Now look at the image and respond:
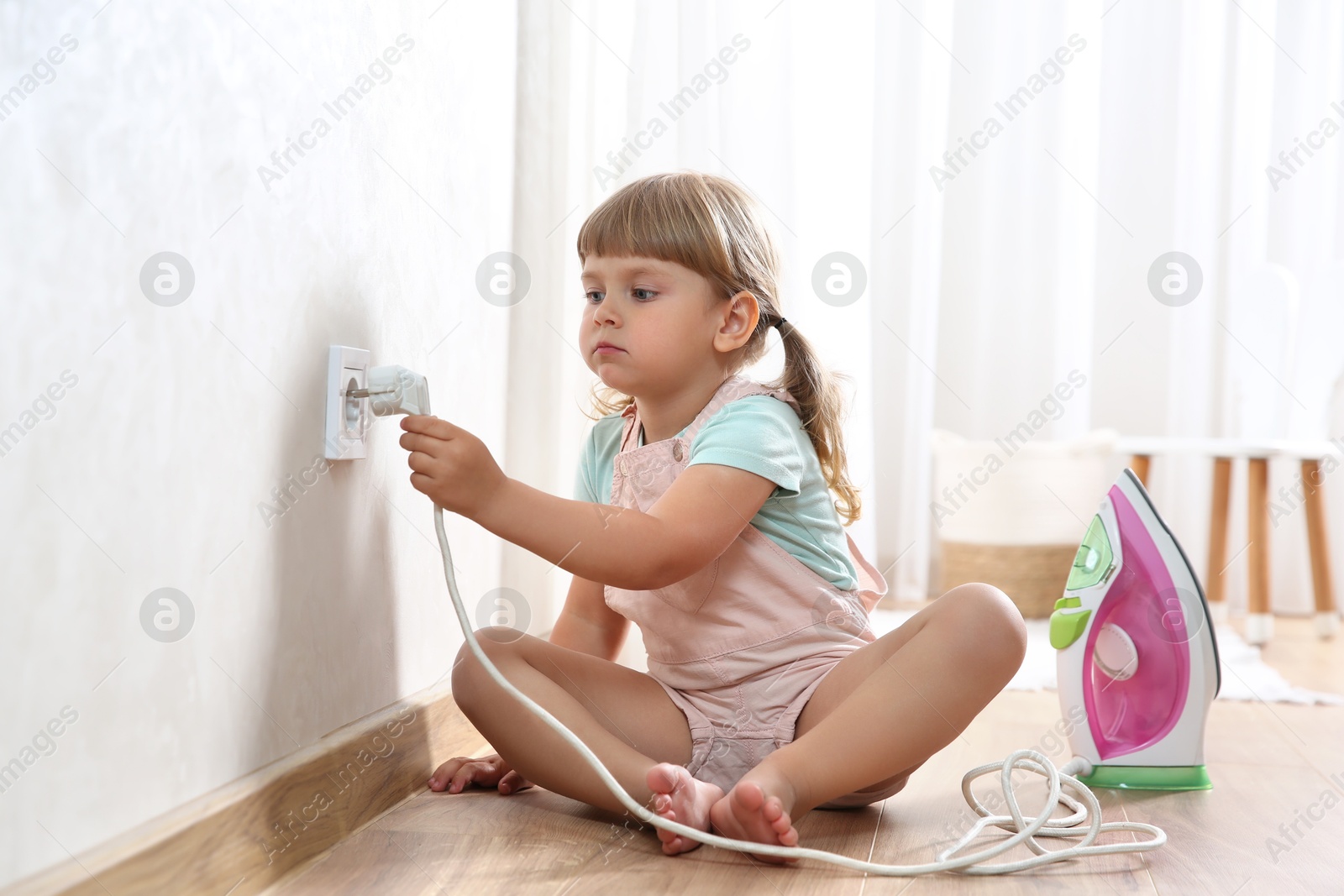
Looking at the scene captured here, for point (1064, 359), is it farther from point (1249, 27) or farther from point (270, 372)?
point (270, 372)

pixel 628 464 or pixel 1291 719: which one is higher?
pixel 628 464

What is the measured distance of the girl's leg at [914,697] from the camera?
2.51 ft

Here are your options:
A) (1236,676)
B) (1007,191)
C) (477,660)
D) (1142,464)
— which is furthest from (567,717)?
(1007,191)

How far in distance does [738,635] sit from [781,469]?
0.46ft

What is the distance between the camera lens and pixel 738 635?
2.86 ft

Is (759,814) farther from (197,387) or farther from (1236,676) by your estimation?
(1236,676)

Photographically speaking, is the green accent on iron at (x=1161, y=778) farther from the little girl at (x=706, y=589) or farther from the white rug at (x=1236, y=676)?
the white rug at (x=1236, y=676)

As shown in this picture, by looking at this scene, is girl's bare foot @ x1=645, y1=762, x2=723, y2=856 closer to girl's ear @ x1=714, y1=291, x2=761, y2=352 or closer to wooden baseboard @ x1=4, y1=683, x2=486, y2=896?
wooden baseboard @ x1=4, y1=683, x2=486, y2=896

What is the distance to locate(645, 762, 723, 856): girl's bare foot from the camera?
722 millimetres

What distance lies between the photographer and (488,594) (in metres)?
1.13

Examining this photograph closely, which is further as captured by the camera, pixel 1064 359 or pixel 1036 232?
pixel 1036 232

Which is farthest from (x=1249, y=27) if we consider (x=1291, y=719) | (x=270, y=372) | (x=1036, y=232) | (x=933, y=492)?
(x=270, y=372)

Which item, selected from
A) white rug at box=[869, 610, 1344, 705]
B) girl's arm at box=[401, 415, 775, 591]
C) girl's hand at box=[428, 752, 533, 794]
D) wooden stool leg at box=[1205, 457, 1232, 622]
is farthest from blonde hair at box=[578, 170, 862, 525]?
wooden stool leg at box=[1205, 457, 1232, 622]

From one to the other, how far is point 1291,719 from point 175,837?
1184 millimetres
